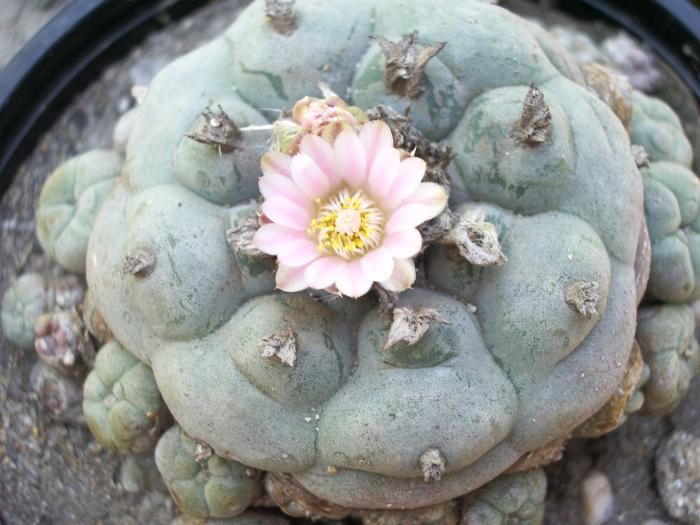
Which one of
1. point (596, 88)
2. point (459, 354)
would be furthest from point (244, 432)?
point (596, 88)

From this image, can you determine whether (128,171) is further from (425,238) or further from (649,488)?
(649,488)

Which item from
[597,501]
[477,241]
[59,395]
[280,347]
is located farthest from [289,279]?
[597,501]

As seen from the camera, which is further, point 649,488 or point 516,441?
point 649,488

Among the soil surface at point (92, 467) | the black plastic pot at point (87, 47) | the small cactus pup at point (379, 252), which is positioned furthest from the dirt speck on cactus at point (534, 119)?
the black plastic pot at point (87, 47)

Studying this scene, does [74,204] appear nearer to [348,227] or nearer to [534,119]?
[348,227]

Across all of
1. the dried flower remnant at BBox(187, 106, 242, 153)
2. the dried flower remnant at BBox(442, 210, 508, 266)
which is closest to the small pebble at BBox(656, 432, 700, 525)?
the dried flower remnant at BBox(442, 210, 508, 266)

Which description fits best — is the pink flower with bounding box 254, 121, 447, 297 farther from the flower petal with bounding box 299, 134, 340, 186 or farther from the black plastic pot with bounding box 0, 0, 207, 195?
the black plastic pot with bounding box 0, 0, 207, 195
